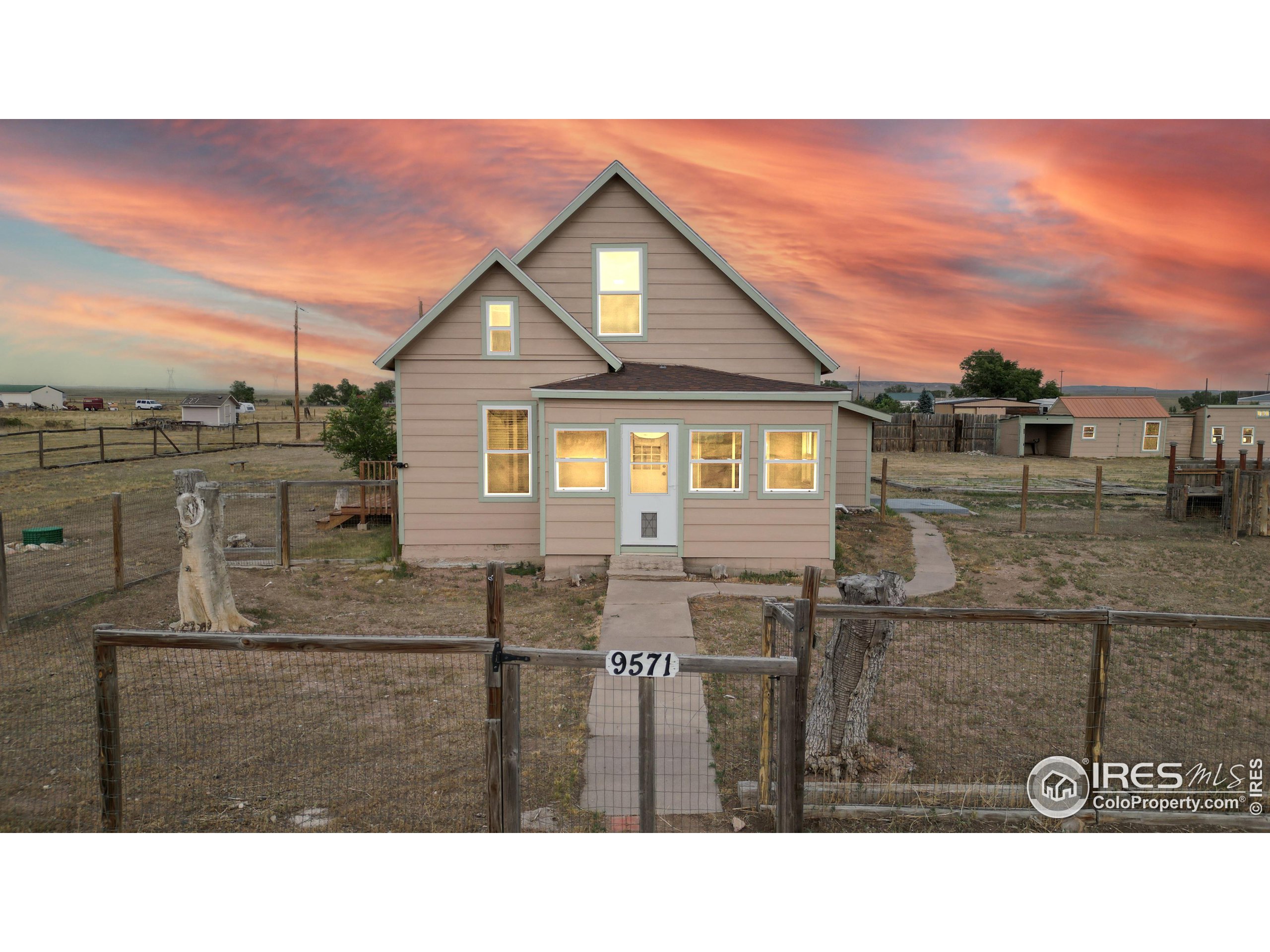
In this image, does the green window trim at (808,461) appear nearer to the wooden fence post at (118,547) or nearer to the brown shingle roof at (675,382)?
the brown shingle roof at (675,382)

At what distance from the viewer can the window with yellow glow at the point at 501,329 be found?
1380cm

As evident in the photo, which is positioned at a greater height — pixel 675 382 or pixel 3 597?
pixel 675 382

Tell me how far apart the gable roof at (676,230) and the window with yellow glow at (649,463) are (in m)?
3.71

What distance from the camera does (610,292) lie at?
48.9 feet

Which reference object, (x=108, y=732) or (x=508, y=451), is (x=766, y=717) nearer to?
(x=108, y=732)

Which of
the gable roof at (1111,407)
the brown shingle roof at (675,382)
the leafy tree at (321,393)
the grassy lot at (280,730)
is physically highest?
the leafy tree at (321,393)

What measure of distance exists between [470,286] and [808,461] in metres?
7.37

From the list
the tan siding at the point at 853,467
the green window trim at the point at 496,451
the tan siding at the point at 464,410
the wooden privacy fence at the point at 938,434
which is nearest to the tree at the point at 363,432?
the tan siding at the point at 464,410

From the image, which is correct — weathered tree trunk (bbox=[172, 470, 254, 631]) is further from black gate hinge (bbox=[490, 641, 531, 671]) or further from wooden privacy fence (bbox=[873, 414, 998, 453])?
wooden privacy fence (bbox=[873, 414, 998, 453])

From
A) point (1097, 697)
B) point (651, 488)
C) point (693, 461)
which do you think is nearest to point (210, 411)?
point (651, 488)

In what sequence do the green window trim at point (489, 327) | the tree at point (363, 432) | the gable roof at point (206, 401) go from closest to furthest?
the green window trim at point (489, 327) < the tree at point (363, 432) < the gable roof at point (206, 401)

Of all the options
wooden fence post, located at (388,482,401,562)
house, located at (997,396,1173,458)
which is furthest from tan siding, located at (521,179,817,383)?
house, located at (997,396,1173,458)

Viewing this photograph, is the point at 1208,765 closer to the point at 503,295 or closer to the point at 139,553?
the point at 503,295
